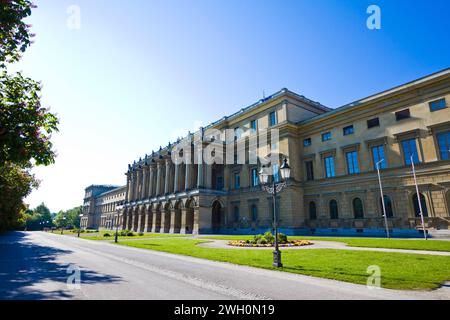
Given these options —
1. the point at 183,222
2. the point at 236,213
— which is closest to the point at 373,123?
the point at 236,213

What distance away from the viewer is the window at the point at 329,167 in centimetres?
3783

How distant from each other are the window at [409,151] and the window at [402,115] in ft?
9.42

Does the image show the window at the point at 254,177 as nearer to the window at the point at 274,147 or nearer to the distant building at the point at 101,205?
the window at the point at 274,147

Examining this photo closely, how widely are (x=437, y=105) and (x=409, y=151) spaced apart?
5.63m

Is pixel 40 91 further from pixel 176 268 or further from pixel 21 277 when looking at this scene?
pixel 176 268

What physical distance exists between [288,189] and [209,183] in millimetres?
18064

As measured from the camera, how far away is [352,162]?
3566cm

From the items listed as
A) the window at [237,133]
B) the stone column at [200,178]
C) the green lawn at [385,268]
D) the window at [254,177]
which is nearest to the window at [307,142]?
the window at [254,177]

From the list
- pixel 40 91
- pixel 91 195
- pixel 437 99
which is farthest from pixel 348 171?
pixel 91 195

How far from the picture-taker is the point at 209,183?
5184 centimetres

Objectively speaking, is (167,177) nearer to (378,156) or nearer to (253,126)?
(253,126)

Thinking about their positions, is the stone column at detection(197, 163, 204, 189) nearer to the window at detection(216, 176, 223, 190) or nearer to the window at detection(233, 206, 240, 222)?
the window at detection(216, 176, 223, 190)

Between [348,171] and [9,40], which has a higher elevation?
[9,40]

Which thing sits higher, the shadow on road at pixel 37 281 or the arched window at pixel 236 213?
the arched window at pixel 236 213
